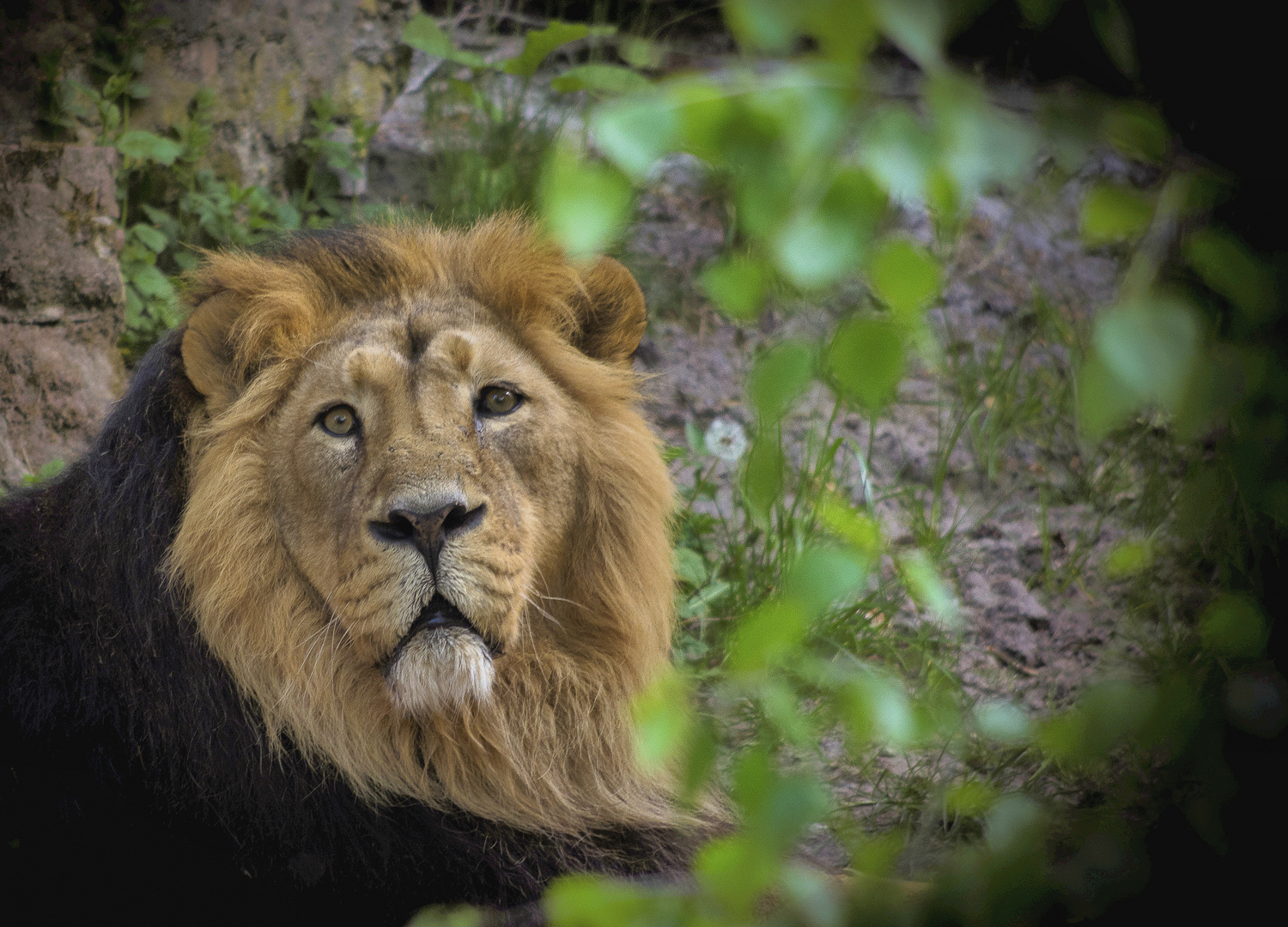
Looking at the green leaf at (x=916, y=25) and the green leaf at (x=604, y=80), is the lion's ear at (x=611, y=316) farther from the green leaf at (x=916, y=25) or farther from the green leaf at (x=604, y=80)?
the green leaf at (x=916, y=25)

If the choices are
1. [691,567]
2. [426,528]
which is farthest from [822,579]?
[691,567]

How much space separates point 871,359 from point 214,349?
8.32 ft

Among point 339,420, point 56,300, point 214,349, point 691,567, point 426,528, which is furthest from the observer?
point 56,300

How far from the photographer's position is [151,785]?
2842 millimetres

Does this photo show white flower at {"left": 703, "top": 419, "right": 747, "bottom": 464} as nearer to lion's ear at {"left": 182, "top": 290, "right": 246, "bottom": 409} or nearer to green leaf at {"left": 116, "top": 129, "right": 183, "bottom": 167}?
lion's ear at {"left": 182, "top": 290, "right": 246, "bottom": 409}

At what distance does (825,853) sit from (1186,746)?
2692mm

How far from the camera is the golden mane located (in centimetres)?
295

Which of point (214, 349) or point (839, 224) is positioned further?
point (214, 349)

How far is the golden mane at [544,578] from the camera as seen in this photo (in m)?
2.95

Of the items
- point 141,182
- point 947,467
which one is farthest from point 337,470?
point 947,467

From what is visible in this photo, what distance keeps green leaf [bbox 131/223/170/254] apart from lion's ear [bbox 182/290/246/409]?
104 inches

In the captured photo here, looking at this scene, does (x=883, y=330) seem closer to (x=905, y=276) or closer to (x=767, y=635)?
(x=905, y=276)

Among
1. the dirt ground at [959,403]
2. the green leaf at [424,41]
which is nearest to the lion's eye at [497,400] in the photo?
the dirt ground at [959,403]

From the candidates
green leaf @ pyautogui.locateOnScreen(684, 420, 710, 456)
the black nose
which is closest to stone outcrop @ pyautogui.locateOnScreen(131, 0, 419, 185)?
green leaf @ pyautogui.locateOnScreen(684, 420, 710, 456)
